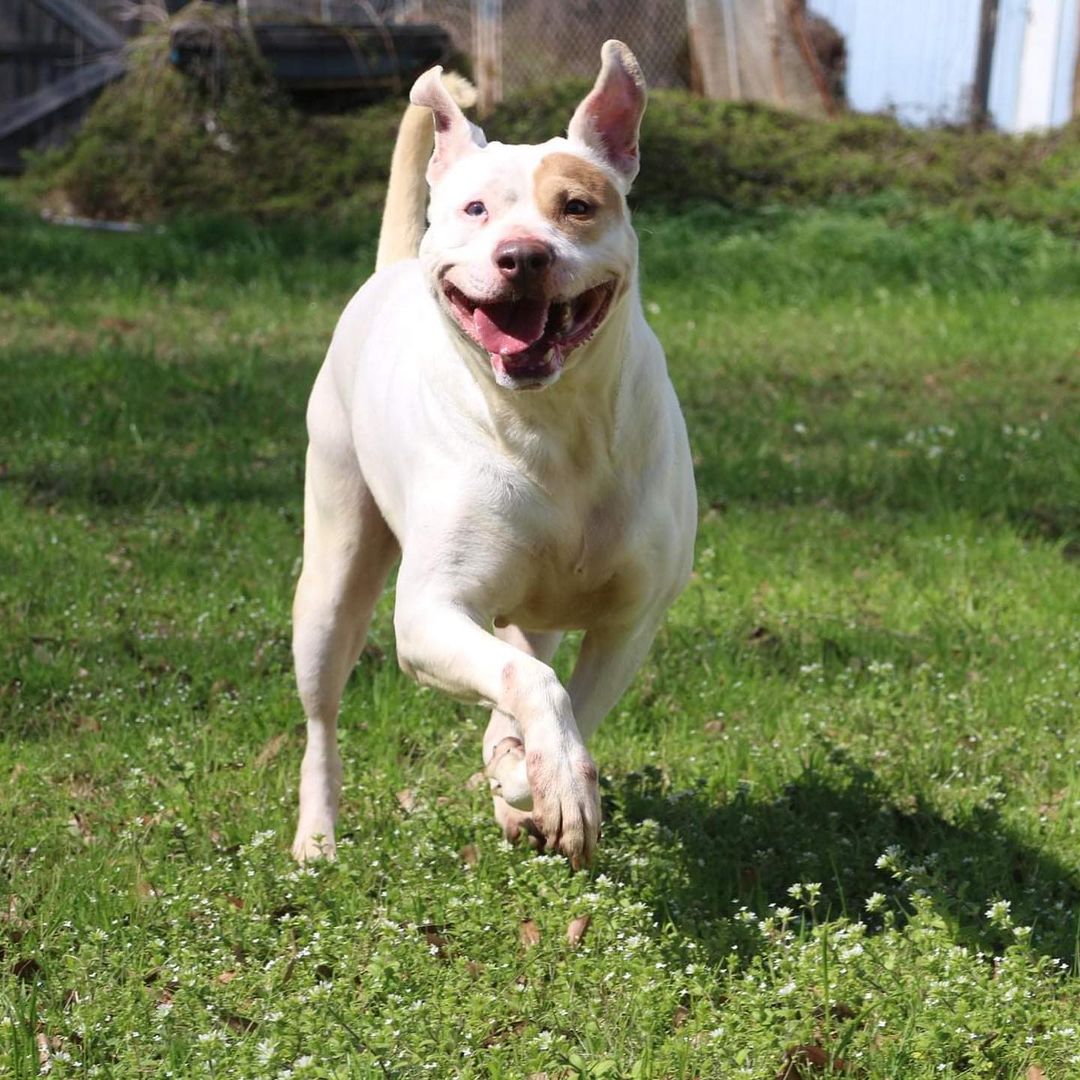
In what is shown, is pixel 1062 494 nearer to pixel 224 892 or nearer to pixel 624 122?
pixel 624 122

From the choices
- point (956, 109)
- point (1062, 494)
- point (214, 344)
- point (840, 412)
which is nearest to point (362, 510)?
point (1062, 494)

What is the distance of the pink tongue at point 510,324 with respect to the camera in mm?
3619

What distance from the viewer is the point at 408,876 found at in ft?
13.4

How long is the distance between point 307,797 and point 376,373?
3.86 feet

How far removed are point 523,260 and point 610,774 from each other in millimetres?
1922

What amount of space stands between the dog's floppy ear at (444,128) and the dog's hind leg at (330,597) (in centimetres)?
95

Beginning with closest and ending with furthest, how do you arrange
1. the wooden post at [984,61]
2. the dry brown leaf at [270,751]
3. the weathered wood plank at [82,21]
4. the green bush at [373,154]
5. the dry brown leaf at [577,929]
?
1. the dry brown leaf at [577,929]
2. the dry brown leaf at [270,751]
3. the green bush at [373,154]
4. the wooden post at [984,61]
5. the weathered wood plank at [82,21]

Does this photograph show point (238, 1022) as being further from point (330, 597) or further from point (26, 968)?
point (330, 597)

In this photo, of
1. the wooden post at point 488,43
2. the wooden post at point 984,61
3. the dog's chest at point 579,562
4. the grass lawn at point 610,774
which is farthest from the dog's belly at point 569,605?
the wooden post at point 984,61

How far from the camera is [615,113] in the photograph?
394 centimetres

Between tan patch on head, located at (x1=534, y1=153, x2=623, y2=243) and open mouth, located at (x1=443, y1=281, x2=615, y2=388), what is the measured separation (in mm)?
134

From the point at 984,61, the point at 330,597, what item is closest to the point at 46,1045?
the point at 330,597

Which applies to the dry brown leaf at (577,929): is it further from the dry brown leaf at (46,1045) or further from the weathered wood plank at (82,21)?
the weathered wood plank at (82,21)

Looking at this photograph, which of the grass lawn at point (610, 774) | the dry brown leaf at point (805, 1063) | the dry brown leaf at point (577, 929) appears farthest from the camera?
the dry brown leaf at point (577, 929)
